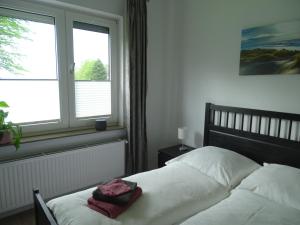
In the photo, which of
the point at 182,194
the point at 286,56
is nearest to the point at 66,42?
the point at 182,194

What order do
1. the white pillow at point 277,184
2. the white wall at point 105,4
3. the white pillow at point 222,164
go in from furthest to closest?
the white wall at point 105,4 < the white pillow at point 222,164 < the white pillow at point 277,184

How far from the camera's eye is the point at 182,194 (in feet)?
5.51

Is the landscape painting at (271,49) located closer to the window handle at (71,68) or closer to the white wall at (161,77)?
the white wall at (161,77)

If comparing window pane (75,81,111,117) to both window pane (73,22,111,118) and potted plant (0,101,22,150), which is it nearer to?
window pane (73,22,111,118)

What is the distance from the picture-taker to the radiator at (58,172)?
2115 millimetres

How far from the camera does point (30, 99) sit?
237 cm

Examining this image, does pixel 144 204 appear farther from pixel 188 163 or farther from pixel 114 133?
pixel 114 133

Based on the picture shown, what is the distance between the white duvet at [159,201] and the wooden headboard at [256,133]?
656 mm

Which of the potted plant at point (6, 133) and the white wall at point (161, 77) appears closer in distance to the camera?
the potted plant at point (6, 133)

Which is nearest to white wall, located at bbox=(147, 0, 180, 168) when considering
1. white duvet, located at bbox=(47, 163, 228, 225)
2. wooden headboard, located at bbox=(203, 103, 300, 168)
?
wooden headboard, located at bbox=(203, 103, 300, 168)

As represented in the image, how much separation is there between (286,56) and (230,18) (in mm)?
782

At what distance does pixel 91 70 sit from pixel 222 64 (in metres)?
1.61

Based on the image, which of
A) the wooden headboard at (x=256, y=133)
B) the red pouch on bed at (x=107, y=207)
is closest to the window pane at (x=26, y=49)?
the red pouch on bed at (x=107, y=207)

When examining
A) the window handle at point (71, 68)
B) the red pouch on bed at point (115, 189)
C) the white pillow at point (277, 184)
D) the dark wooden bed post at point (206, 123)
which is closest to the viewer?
the red pouch on bed at point (115, 189)
